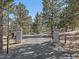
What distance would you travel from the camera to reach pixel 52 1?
1241 inches

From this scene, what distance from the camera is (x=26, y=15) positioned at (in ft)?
168

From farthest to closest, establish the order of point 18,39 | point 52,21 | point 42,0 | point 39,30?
1. point 39,30
2. point 42,0
3. point 52,21
4. point 18,39

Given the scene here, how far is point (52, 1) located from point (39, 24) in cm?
3254

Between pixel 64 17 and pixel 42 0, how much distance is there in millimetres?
16313

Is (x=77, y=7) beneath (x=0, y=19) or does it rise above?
above

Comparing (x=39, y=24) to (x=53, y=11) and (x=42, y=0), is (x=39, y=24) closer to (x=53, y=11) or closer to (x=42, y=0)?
(x=42, y=0)

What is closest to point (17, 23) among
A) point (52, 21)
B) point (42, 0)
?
point (42, 0)

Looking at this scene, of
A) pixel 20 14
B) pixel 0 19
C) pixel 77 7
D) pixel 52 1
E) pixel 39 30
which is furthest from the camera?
pixel 39 30

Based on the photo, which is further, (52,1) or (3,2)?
(52,1)

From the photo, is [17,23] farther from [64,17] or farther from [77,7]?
[77,7]

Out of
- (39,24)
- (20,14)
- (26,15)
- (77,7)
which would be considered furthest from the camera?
(39,24)

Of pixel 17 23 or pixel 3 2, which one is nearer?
pixel 3 2

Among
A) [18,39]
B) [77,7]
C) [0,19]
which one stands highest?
[77,7]

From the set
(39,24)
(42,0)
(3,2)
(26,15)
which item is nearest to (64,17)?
(3,2)
